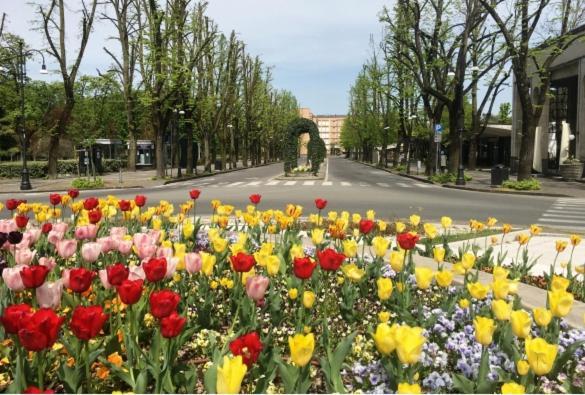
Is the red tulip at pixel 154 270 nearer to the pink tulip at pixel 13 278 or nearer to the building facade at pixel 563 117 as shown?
the pink tulip at pixel 13 278

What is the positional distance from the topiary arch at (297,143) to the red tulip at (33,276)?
34.8m

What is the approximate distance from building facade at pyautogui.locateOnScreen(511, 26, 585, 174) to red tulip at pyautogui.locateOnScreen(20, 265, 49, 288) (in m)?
34.8

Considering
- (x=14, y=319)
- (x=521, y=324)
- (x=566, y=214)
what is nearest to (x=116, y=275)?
(x=14, y=319)

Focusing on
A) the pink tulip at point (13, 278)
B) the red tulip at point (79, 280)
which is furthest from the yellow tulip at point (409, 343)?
the pink tulip at point (13, 278)

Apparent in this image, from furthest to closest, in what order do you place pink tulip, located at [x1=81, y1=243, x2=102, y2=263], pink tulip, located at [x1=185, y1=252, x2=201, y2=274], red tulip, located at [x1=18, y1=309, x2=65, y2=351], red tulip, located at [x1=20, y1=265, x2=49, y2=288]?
1. pink tulip, located at [x1=81, y1=243, x2=102, y2=263]
2. pink tulip, located at [x1=185, y1=252, x2=201, y2=274]
3. red tulip, located at [x1=20, y1=265, x2=49, y2=288]
4. red tulip, located at [x1=18, y1=309, x2=65, y2=351]

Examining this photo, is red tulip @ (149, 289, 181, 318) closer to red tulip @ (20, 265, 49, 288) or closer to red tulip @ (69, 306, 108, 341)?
red tulip @ (69, 306, 108, 341)

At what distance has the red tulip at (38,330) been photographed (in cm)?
186

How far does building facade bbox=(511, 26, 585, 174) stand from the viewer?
107 ft

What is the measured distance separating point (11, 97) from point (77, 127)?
20.9 ft

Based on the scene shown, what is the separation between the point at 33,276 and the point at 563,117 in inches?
1703

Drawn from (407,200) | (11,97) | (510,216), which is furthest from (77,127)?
(510,216)

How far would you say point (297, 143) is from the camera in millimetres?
37969

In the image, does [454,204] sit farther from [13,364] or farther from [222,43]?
[222,43]

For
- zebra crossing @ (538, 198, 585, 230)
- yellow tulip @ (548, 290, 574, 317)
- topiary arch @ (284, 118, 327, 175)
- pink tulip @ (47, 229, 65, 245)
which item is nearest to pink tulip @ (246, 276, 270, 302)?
yellow tulip @ (548, 290, 574, 317)
